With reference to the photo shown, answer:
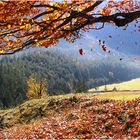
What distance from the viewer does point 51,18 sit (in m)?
16.9

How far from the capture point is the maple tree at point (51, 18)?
1544 centimetres

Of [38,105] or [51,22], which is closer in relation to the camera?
[51,22]

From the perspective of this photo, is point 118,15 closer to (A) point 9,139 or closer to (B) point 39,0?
(B) point 39,0

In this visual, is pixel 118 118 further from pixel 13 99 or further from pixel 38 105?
pixel 13 99

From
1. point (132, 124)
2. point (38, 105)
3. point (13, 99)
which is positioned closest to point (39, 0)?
point (132, 124)

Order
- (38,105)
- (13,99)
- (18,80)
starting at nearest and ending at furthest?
(38,105) < (13,99) < (18,80)

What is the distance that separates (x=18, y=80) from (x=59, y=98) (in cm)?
14635

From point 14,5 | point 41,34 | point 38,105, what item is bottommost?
point 38,105

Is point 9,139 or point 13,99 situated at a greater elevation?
point 9,139

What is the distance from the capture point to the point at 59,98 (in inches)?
1309

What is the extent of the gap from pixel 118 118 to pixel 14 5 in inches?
277

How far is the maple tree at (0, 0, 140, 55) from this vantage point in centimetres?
1544

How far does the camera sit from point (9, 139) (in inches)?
707

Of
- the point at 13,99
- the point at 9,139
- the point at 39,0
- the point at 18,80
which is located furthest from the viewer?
the point at 18,80
